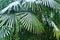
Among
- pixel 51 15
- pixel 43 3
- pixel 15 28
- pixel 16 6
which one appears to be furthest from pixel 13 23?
pixel 51 15

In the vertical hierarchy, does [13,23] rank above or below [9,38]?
above

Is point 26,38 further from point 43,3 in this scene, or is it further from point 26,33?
point 43,3

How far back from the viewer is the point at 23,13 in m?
1.85

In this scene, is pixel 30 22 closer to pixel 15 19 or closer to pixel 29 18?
pixel 29 18

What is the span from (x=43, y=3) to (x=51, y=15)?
0.25 metres

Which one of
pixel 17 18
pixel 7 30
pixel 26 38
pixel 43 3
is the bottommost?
pixel 26 38

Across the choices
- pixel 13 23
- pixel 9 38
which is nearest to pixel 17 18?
pixel 13 23

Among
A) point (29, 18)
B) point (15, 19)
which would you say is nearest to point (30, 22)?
point (29, 18)

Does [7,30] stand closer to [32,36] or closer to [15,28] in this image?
[15,28]

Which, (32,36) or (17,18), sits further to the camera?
(32,36)

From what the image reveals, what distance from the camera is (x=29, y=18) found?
1734mm

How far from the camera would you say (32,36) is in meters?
1.97

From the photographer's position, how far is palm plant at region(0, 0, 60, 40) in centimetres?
176

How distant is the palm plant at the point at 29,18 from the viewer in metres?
1.76
